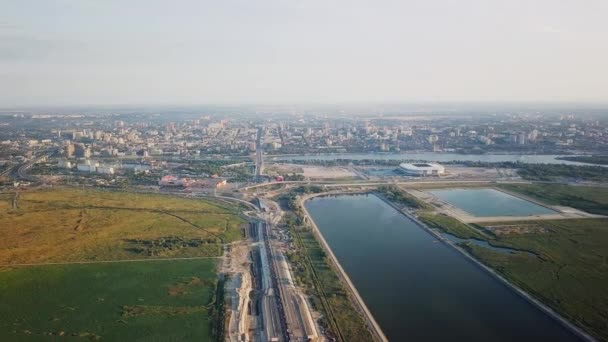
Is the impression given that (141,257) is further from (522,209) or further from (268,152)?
(268,152)

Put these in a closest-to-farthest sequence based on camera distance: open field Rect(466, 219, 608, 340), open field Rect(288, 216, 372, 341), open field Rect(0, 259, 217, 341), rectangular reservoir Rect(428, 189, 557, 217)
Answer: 1. open field Rect(0, 259, 217, 341)
2. open field Rect(288, 216, 372, 341)
3. open field Rect(466, 219, 608, 340)
4. rectangular reservoir Rect(428, 189, 557, 217)

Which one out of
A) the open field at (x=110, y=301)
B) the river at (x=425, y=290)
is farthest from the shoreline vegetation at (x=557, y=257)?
the open field at (x=110, y=301)

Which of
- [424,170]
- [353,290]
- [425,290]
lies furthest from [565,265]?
[424,170]

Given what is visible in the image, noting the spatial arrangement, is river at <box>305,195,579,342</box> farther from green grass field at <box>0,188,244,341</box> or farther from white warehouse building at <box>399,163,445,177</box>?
white warehouse building at <box>399,163,445,177</box>

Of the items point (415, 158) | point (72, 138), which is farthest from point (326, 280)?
point (72, 138)

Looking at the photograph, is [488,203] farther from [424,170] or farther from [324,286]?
[324,286]

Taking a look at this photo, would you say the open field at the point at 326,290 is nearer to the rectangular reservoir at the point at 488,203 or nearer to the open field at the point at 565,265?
the open field at the point at 565,265

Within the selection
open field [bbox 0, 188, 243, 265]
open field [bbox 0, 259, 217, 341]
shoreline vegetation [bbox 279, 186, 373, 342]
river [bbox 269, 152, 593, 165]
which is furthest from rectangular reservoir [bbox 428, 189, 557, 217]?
open field [bbox 0, 259, 217, 341]
